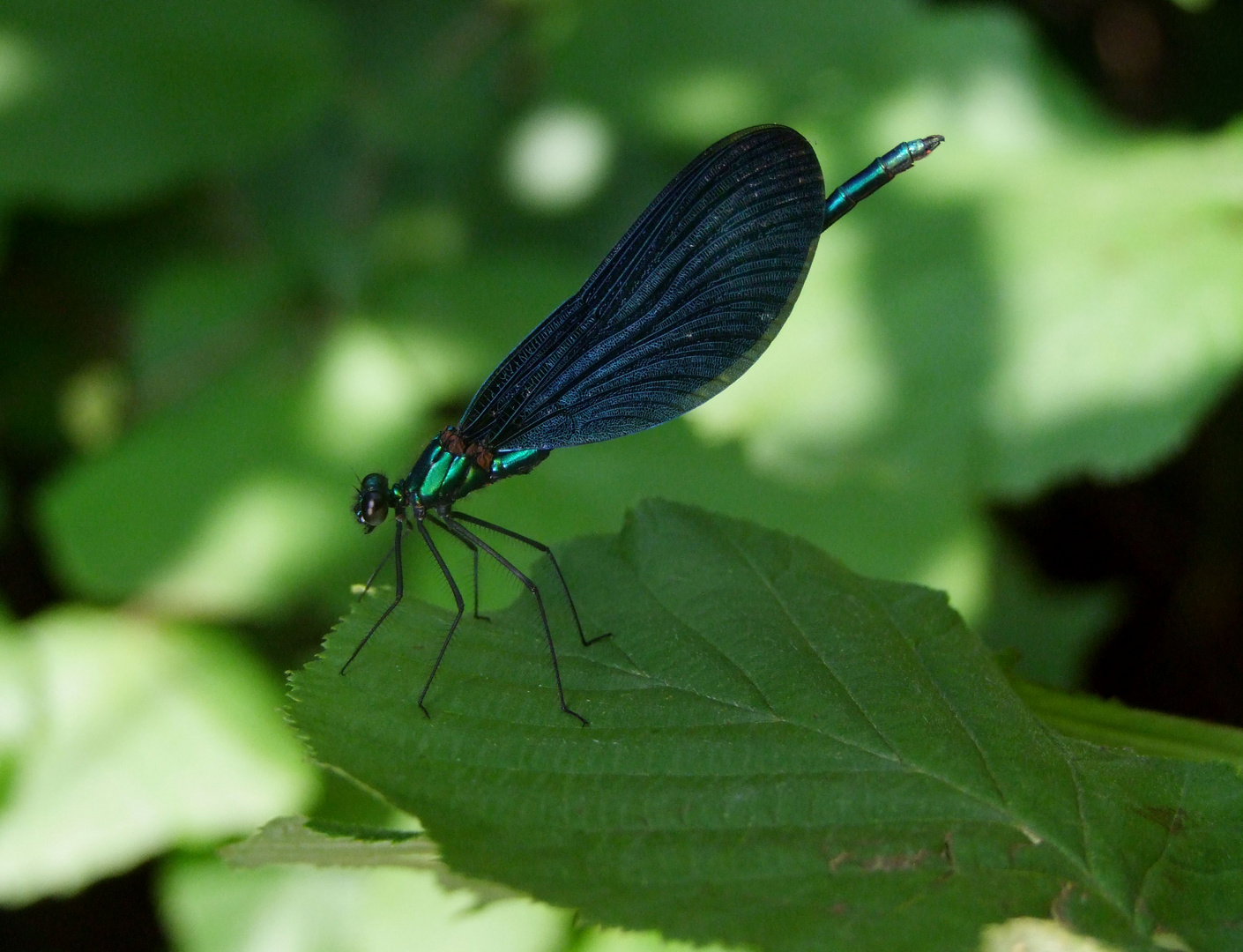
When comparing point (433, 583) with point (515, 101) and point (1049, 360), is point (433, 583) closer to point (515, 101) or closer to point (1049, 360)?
point (1049, 360)

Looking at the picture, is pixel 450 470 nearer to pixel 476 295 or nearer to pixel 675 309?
pixel 675 309

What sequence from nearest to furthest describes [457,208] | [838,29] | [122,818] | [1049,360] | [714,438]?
1. [1049,360]
2. [714,438]
3. [122,818]
4. [838,29]
5. [457,208]

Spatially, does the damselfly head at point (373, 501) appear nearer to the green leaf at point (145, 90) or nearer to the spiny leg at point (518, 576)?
the spiny leg at point (518, 576)

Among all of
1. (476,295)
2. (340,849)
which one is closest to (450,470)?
(340,849)

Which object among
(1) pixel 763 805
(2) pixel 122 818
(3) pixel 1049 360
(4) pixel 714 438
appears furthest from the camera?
(2) pixel 122 818

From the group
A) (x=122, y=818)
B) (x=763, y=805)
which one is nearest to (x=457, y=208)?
(x=122, y=818)

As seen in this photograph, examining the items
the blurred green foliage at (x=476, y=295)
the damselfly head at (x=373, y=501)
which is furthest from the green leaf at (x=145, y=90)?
the damselfly head at (x=373, y=501)
